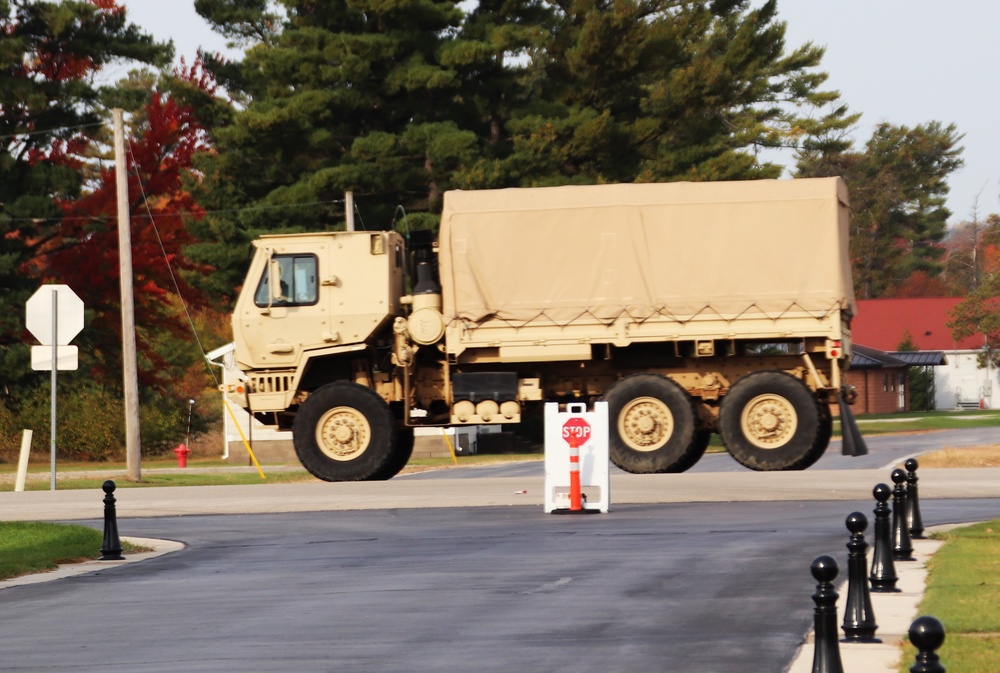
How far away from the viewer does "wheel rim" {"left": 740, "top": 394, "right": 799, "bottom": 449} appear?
22.2 metres

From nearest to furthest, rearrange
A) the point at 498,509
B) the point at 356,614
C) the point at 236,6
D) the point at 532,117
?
the point at 356,614 < the point at 498,509 < the point at 532,117 < the point at 236,6

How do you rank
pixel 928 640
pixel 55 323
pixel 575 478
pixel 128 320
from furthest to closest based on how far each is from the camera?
pixel 128 320 → pixel 55 323 → pixel 575 478 → pixel 928 640

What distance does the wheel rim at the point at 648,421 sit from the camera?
73.1ft

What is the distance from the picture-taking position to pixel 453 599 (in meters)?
12.2

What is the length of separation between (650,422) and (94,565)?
8.58 m

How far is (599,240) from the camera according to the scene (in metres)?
22.7

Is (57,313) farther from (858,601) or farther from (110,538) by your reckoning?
(858,601)

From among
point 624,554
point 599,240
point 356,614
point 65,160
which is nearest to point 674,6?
point 65,160

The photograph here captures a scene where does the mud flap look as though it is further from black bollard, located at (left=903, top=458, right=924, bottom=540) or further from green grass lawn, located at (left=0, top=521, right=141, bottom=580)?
green grass lawn, located at (left=0, top=521, right=141, bottom=580)

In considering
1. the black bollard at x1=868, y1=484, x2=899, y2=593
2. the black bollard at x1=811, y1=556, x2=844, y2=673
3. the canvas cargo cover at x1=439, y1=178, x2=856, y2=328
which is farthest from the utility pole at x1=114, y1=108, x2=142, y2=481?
the black bollard at x1=811, y1=556, x2=844, y2=673

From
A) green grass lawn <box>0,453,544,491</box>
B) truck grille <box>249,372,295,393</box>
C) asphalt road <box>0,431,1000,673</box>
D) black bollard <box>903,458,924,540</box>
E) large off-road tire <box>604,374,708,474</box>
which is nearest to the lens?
asphalt road <box>0,431,1000,673</box>

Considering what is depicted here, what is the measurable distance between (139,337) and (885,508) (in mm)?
45275

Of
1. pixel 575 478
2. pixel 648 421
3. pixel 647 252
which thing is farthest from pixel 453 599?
pixel 647 252

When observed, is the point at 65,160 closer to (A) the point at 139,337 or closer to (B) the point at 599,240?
(A) the point at 139,337
